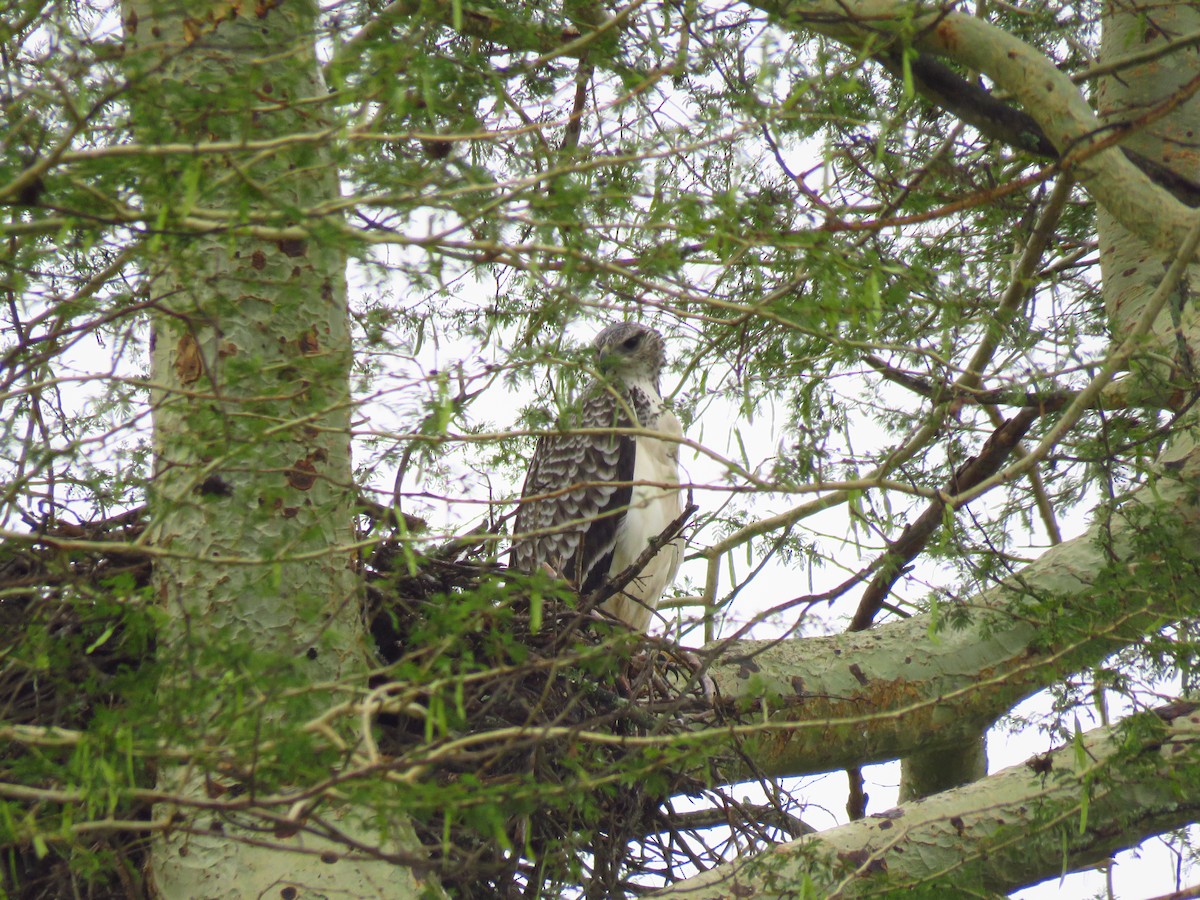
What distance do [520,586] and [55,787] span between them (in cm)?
95

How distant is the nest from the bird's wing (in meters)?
1.10

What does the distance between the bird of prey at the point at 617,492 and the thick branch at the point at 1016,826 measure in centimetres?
170

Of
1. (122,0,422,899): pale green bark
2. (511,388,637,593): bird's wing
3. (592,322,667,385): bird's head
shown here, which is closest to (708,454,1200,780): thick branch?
(511,388,637,593): bird's wing

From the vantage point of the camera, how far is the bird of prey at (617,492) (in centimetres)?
542

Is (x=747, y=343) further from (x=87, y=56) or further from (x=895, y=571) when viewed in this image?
(x=87, y=56)

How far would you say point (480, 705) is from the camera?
367 centimetres

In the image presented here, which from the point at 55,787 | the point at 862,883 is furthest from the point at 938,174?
the point at 55,787

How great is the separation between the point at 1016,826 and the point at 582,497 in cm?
243

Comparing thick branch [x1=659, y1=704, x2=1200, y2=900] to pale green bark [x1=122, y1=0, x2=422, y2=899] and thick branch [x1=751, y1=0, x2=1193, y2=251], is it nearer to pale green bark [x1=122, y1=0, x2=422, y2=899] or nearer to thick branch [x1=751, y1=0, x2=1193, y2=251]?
pale green bark [x1=122, y1=0, x2=422, y2=899]

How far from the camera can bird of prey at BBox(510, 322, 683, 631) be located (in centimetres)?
542

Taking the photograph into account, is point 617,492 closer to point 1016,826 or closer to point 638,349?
point 638,349

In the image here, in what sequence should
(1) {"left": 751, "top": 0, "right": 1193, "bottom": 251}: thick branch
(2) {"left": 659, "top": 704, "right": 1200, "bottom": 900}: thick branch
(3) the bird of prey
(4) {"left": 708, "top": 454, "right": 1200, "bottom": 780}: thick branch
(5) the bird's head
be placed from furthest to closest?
(5) the bird's head → (3) the bird of prey → (4) {"left": 708, "top": 454, "right": 1200, "bottom": 780}: thick branch → (2) {"left": 659, "top": 704, "right": 1200, "bottom": 900}: thick branch → (1) {"left": 751, "top": 0, "right": 1193, "bottom": 251}: thick branch

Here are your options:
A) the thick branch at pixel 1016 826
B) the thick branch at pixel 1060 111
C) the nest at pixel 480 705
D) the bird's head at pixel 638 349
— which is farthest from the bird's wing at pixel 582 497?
the thick branch at pixel 1060 111

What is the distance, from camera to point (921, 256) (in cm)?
431
